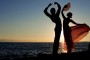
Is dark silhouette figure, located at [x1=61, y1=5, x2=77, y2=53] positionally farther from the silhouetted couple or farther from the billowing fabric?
the billowing fabric

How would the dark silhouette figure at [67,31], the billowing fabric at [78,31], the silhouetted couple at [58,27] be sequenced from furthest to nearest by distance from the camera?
1. the billowing fabric at [78,31]
2. the dark silhouette figure at [67,31]
3. the silhouetted couple at [58,27]

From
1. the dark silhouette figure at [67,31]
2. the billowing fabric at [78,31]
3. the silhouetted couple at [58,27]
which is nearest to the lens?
the silhouetted couple at [58,27]

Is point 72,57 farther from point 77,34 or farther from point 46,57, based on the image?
point 77,34

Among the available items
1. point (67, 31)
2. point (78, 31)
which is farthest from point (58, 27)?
point (78, 31)

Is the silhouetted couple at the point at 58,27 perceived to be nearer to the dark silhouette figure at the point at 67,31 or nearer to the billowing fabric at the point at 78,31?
the dark silhouette figure at the point at 67,31

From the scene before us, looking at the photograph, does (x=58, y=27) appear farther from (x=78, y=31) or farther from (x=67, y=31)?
(x=78, y=31)

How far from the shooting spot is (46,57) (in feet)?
48.8

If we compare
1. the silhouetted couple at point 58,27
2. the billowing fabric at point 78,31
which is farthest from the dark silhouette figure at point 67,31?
the billowing fabric at point 78,31

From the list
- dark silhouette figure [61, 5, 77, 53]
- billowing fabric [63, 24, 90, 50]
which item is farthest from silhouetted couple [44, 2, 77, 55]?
billowing fabric [63, 24, 90, 50]

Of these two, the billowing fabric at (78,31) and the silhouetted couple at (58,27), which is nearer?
the silhouetted couple at (58,27)

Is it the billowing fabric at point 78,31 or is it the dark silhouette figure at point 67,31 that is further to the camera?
the billowing fabric at point 78,31

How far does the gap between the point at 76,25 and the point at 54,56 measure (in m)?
2.63

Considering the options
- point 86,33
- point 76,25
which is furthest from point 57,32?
point 86,33

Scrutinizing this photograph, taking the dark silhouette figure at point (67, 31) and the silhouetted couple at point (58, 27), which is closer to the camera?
the silhouetted couple at point (58, 27)
